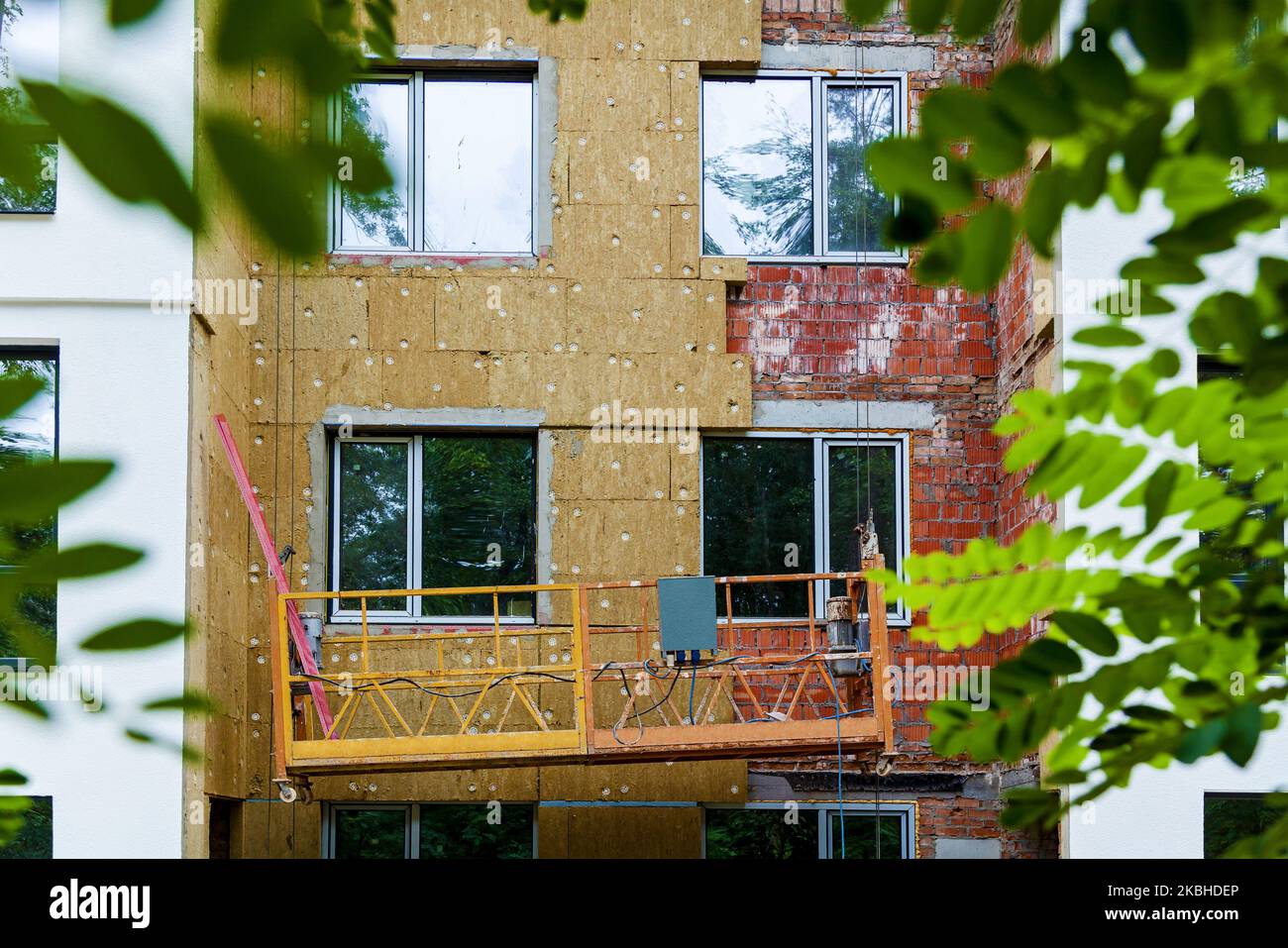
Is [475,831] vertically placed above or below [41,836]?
below

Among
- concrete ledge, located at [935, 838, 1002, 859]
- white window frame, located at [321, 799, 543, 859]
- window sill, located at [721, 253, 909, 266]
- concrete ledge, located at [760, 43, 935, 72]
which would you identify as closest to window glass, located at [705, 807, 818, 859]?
concrete ledge, located at [935, 838, 1002, 859]

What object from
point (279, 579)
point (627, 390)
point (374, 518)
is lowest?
point (279, 579)

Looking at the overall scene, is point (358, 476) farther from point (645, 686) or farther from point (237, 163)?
point (237, 163)

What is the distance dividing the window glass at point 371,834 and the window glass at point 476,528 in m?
1.27

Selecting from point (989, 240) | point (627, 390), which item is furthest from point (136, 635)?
point (627, 390)

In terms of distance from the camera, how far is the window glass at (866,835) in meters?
10.0

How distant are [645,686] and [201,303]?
330 cm

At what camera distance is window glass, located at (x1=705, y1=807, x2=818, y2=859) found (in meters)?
9.99

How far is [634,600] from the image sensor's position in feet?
32.3

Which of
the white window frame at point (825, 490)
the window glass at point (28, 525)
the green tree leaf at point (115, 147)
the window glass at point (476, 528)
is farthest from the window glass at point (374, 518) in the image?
the green tree leaf at point (115, 147)

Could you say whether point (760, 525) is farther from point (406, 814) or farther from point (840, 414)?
point (406, 814)

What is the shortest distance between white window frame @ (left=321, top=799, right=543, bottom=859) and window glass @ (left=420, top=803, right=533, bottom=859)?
26 mm

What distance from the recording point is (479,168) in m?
10.4

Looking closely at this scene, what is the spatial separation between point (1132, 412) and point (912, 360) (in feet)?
30.6
